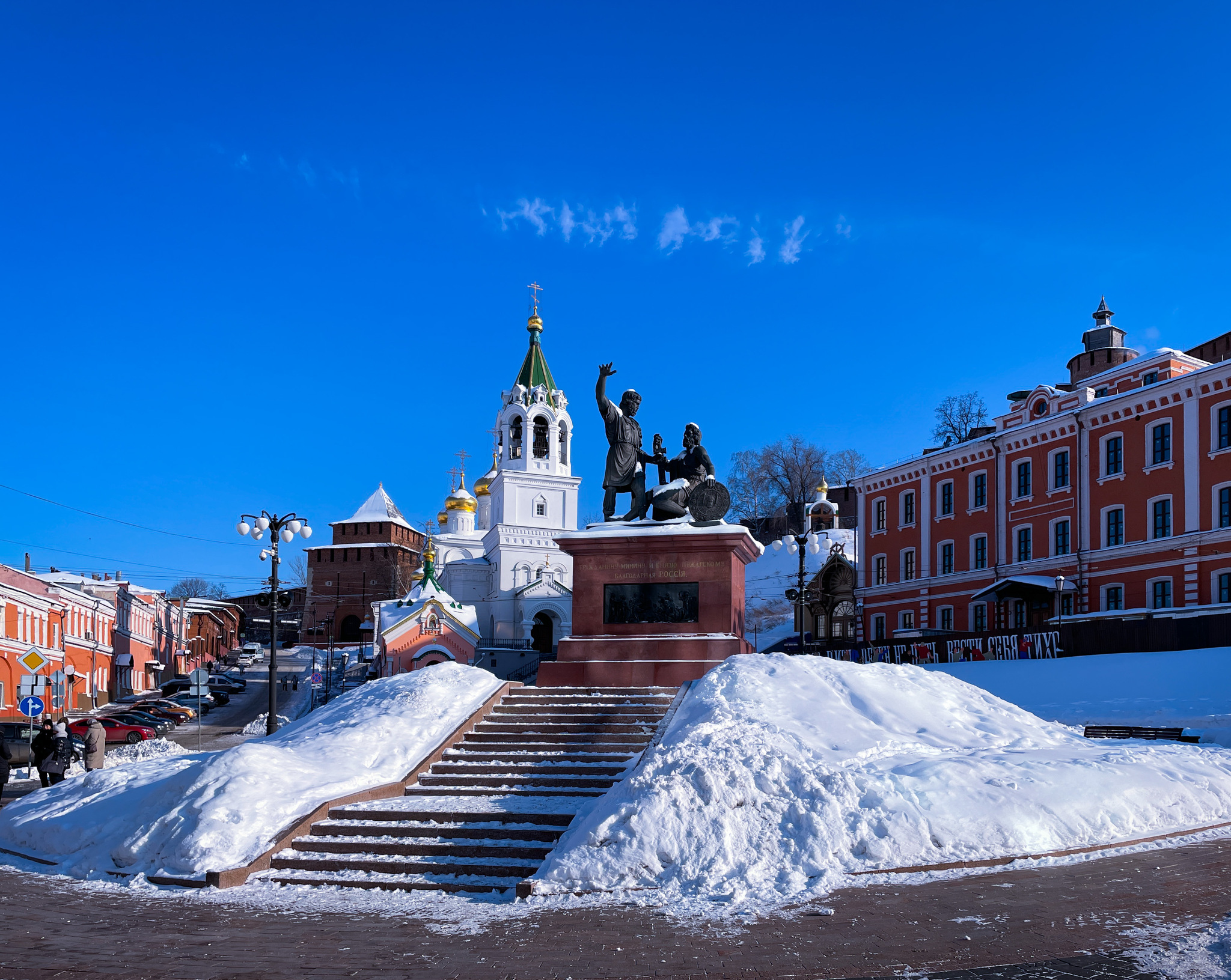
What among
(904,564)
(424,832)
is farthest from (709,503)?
(904,564)

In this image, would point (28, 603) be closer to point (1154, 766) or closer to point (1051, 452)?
point (1051, 452)

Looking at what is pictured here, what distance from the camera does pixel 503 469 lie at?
230 feet

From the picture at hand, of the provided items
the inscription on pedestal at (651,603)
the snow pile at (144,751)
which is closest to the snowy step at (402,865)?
the inscription on pedestal at (651,603)

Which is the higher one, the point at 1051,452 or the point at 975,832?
the point at 1051,452

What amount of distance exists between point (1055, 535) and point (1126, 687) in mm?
14510

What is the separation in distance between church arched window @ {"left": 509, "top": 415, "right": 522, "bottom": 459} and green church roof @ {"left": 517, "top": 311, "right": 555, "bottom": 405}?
8.28 ft

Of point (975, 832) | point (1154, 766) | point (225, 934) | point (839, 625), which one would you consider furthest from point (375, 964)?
point (839, 625)

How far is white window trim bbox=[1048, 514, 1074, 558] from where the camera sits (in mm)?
36094

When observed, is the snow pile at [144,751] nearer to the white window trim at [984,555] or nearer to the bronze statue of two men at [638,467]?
the bronze statue of two men at [638,467]

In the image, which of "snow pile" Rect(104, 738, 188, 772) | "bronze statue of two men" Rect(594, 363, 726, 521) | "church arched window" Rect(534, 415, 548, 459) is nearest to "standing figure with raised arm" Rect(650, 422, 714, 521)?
"bronze statue of two men" Rect(594, 363, 726, 521)

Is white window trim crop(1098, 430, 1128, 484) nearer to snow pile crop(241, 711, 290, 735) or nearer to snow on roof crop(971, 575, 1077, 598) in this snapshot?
snow on roof crop(971, 575, 1077, 598)

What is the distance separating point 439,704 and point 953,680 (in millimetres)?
7585

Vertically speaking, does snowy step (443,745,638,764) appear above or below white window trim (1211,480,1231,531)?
below

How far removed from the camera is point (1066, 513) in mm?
36281
